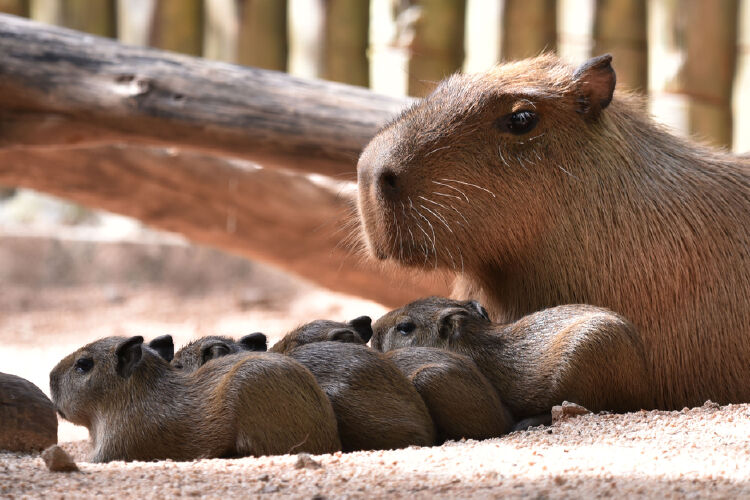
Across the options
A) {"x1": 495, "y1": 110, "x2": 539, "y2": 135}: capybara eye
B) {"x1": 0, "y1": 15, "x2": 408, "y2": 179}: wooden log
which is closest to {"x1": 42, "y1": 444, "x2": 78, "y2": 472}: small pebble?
{"x1": 495, "y1": 110, "x2": 539, "y2": 135}: capybara eye

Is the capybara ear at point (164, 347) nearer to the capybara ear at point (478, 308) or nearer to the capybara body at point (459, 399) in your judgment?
the capybara body at point (459, 399)

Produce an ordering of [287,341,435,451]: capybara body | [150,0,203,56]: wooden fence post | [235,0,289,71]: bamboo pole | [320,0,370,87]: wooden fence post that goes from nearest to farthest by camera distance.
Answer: [287,341,435,451]: capybara body, [320,0,370,87]: wooden fence post, [235,0,289,71]: bamboo pole, [150,0,203,56]: wooden fence post

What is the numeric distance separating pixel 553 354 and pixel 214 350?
958 millimetres

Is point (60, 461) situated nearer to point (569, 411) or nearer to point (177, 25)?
point (569, 411)

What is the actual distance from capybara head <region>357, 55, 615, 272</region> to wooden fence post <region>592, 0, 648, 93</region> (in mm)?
4863

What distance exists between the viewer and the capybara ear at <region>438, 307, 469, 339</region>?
2773mm

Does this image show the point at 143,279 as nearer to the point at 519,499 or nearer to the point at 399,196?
the point at 399,196

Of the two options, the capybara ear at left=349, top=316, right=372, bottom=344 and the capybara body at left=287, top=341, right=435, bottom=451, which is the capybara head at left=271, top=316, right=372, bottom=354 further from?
the capybara body at left=287, top=341, right=435, bottom=451

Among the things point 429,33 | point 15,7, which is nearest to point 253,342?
point 429,33

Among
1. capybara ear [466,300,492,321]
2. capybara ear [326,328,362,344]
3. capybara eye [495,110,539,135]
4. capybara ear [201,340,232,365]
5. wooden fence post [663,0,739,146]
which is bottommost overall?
capybara ear [201,340,232,365]

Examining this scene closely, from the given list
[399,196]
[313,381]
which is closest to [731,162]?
[399,196]

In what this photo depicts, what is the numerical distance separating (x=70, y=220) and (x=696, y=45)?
18.7ft

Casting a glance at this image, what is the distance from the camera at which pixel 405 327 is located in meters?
2.93

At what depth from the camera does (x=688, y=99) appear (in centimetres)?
748
